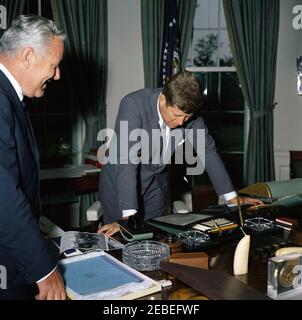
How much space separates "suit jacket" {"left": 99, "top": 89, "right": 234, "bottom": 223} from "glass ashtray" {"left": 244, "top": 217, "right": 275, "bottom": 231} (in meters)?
0.62

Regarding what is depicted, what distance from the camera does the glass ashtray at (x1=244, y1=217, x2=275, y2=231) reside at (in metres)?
1.78

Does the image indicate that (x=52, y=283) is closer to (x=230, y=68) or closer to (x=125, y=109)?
(x=125, y=109)

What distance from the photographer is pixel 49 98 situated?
483 cm

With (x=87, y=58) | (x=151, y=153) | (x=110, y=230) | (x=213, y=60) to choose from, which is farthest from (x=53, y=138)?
(x=110, y=230)

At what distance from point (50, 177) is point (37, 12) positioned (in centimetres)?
200

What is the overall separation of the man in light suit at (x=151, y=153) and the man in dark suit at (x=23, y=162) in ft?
1.73

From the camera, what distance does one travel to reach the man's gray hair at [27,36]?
4.92 feet

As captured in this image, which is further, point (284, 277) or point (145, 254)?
point (145, 254)

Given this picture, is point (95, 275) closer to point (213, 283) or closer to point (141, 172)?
point (213, 283)

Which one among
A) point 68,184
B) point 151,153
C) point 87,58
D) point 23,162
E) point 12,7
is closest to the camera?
point 23,162

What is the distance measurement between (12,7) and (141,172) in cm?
269

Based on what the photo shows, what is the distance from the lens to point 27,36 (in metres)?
1.50

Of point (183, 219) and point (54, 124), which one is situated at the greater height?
point (54, 124)

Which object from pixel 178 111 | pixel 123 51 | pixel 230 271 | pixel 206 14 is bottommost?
pixel 230 271
